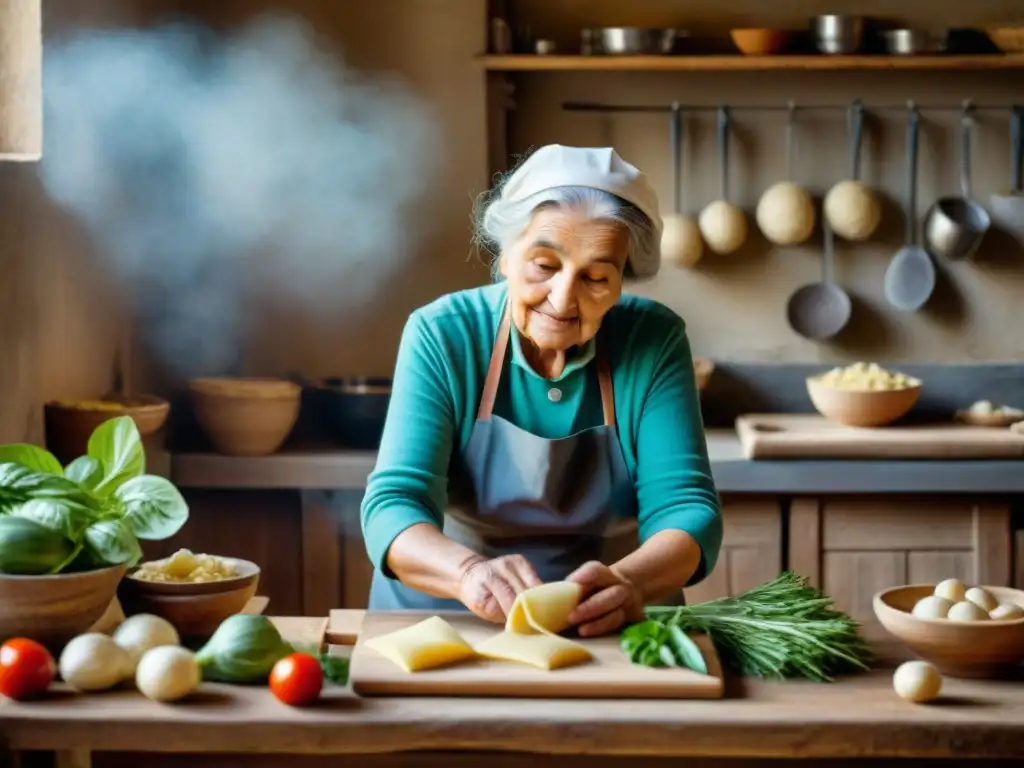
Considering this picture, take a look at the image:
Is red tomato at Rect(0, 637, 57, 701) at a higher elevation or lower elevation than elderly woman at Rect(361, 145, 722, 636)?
lower

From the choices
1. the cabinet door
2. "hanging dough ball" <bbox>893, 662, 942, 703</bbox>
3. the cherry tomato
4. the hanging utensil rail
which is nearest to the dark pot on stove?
the cabinet door

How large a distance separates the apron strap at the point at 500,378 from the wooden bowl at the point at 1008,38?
2.37m

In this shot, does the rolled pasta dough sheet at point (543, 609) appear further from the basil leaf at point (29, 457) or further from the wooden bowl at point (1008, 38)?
the wooden bowl at point (1008, 38)

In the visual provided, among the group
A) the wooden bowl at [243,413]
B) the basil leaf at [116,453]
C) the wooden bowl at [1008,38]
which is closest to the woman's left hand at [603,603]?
the basil leaf at [116,453]

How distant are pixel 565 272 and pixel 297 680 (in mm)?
803

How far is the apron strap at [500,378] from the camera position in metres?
2.41

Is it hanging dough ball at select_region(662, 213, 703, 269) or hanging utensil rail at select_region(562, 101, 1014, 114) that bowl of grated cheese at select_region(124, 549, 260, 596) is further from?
hanging utensil rail at select_region(562, 101, 1014, 114)

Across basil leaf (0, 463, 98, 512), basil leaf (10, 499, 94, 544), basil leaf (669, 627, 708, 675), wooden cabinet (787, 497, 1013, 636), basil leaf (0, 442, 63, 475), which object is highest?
basil leaf (0, 442, 63, 475)

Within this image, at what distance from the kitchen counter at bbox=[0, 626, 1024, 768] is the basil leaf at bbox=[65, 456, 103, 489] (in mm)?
412

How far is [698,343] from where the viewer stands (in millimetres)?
4477

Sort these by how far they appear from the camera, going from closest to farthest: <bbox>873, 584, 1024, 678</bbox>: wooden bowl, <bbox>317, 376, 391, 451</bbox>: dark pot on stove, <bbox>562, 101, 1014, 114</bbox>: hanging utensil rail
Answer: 1. <bbox>873, 584, 1024, 678</bbox>: wooden bowl
2. <bbox>317, 376, 391, 451</bbox>: dark pot on stove
3. <bbox>562, 101, 1014, 114</bbox>: hanging utensil rail

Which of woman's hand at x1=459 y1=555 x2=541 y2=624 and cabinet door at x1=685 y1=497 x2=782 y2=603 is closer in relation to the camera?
woman's hand at x1=459 y1=555 x2=541 y2=624

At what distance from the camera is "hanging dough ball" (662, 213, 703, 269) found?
14.2ft

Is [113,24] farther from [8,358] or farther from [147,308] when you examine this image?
[8,358]
